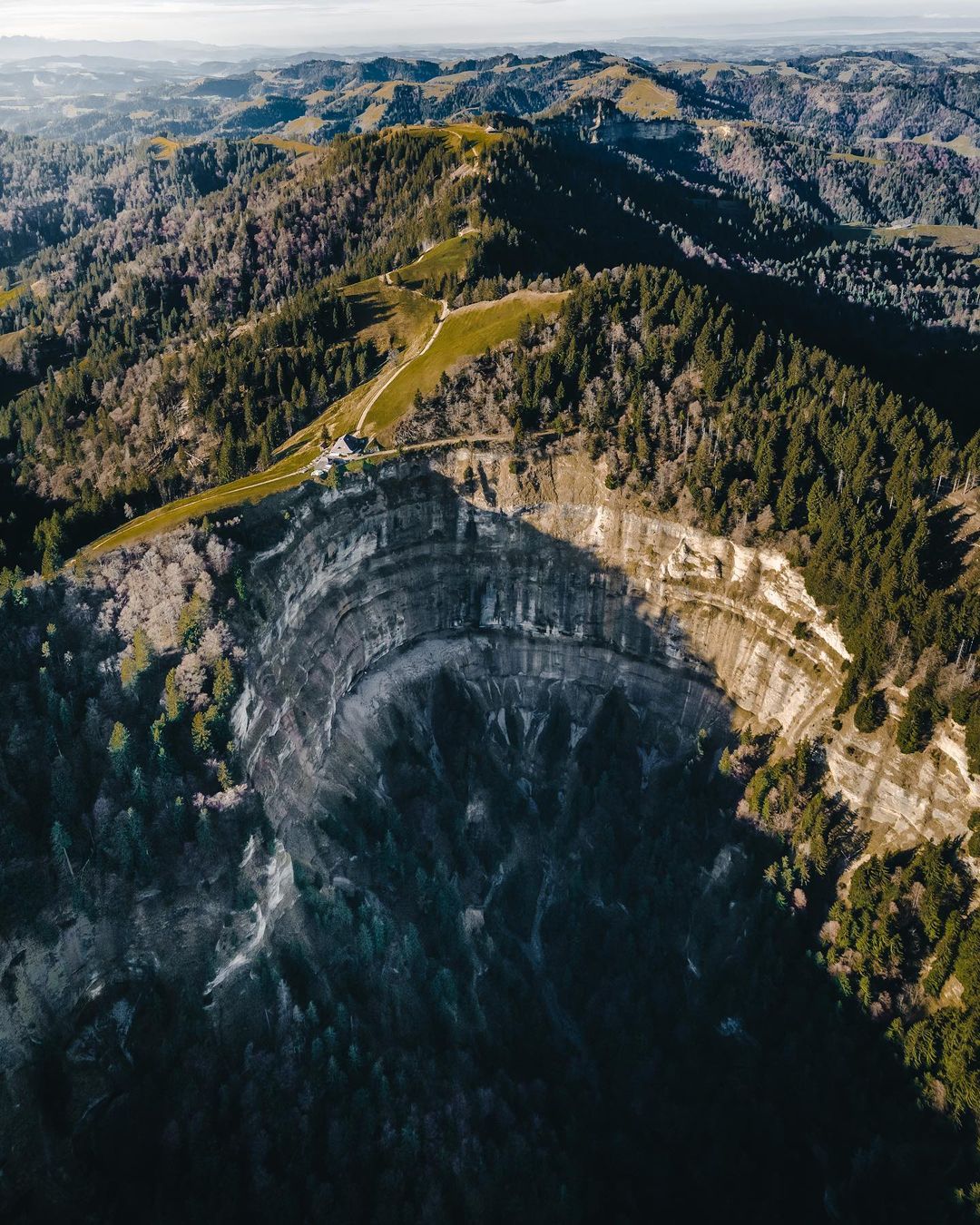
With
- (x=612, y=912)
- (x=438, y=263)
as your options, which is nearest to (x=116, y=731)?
(x=612, y=912)

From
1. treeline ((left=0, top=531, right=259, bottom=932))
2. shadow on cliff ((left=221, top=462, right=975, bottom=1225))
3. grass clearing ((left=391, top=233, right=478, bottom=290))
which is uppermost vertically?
grass clearing ((left=391, top=233, right=478, bottom=290))

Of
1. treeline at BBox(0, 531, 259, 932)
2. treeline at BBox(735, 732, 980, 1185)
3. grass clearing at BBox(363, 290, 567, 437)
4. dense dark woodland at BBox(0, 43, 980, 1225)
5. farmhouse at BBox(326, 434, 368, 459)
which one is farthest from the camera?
grass clearing at BBox(363, 290, 567, 437)

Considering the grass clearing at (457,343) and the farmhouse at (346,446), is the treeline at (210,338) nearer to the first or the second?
the grass clearing at (457,343)

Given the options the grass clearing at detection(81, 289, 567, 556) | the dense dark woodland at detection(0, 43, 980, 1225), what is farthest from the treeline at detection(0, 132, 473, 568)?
the grass clearing at detection(81, 289, 567, 556)

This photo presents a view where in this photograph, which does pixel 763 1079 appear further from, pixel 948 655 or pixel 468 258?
pixel 468 258

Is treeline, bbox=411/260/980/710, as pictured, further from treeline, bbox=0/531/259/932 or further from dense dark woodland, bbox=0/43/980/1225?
treeline, bbox=0/531/259/932

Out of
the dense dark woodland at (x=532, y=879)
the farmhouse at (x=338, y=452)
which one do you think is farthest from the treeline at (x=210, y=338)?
the farmhouse at (x=338, y=452)
